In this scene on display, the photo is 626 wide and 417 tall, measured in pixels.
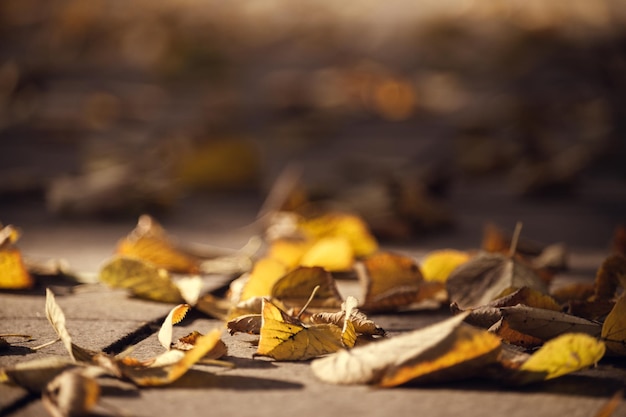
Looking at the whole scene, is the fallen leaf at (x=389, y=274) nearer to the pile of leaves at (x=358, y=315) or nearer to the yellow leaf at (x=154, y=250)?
the pile of leaves at (x=358, y=315)

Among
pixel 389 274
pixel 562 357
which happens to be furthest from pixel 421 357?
pixel 389 274

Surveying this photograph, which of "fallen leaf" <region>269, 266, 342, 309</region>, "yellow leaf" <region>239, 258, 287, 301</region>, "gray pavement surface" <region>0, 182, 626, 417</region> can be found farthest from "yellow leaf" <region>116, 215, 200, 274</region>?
"fallen leaf" <region>269, 266, 342, 309</region>

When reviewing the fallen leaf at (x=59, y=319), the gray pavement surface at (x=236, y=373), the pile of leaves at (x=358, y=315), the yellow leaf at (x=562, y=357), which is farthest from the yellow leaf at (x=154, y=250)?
the yellow leaf at (x=562, y=357)

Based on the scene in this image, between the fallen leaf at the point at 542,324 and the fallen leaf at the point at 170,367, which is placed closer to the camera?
the fallen leaf at the point at 170,367

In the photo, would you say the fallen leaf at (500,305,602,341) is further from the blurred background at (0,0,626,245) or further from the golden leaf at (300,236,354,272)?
the blurred background at (0,0,626,245)

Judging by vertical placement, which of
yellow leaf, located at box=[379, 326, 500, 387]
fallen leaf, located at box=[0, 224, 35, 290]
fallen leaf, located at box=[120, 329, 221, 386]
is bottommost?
yellow leaf, located at box=[379, 326, 500, 387]

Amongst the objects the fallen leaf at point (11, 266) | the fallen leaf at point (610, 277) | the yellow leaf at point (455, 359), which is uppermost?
the fallen leaf at point (11, 266)

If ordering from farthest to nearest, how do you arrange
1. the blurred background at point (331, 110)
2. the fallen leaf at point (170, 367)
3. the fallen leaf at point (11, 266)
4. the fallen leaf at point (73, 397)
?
the blurred background at point (331, 110) → the fallen leaf at point (11, 266) → the fallen leaf at point (170, 367) → the fallen leaf at point (73, 397)
